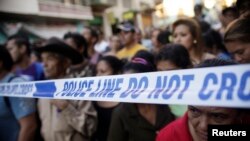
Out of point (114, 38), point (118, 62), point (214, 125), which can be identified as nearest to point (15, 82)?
point (118, 62)

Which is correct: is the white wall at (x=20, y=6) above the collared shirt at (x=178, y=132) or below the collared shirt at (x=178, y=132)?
below

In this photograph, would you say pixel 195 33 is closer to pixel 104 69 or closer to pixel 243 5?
pixel 243 5

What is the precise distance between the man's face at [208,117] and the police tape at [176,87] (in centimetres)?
27

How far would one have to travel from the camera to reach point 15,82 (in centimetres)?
260

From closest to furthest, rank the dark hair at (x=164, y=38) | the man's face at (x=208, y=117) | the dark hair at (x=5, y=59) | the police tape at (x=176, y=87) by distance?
1. the police tape at (x=176, y=87)
2. the man's face at (x=208, y=117)
3. the dark hair at (x=5, y=59)
4. the dark hair at (x=164, y=38)

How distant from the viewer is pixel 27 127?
2.65m

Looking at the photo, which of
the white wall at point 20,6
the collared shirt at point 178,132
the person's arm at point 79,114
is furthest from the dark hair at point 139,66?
the white wall at point 20,6

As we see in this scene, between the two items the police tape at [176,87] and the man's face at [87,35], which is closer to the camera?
the police tape at [176,87]

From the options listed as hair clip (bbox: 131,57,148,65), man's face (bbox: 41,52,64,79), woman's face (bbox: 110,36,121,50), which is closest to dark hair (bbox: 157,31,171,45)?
woman's face (bbox: 110,36,121,50)

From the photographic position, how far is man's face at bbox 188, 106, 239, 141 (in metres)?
1.46

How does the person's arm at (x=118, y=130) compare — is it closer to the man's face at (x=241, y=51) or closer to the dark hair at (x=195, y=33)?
the man's face at (x=241, y=51)

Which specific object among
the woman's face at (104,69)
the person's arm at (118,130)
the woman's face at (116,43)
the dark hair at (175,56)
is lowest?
the woman's face at (116,43)

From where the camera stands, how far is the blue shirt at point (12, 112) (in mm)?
2572

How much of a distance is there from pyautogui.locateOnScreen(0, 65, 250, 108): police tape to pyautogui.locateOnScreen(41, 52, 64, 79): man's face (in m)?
0.86
